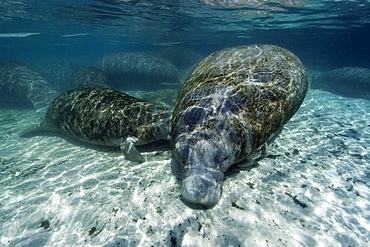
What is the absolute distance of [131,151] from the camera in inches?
187

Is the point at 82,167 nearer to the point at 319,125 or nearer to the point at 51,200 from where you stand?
the point at 51,200

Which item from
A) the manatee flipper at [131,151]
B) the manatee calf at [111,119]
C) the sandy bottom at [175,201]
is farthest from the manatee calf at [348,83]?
the manatee flipper at [131,151]

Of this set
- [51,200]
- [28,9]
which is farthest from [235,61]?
[28,9]

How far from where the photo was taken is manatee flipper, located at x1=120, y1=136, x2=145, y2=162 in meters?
4.73

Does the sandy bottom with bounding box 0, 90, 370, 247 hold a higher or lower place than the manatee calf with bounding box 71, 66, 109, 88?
higher

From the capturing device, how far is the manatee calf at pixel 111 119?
5.11 m

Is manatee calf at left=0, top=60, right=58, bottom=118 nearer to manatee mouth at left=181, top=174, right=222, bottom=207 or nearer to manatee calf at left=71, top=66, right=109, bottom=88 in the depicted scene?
manatee calf at left=71, top=66, right=109, bottom=88

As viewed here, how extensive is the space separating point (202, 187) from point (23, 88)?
13.1 meters

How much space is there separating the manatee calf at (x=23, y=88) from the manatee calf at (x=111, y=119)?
549cm

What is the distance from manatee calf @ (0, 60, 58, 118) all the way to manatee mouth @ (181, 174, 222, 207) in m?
10.7

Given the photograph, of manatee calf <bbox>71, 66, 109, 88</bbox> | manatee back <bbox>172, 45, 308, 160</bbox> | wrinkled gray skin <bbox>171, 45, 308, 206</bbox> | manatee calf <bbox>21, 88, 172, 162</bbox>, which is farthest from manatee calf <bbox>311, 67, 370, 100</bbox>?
manatee calf <bbox>71, 66, 109, 88</bbox>

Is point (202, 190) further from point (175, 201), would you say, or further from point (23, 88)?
point (23, 88)

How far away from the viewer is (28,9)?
16.0 m

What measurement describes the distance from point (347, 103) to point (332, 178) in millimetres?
8921
